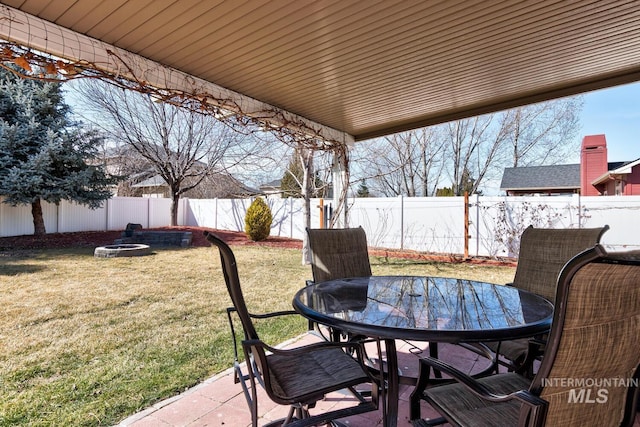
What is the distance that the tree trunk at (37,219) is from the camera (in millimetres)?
9812

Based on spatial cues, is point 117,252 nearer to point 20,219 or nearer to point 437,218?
point 20,219

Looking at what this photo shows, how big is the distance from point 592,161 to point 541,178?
6.65 feet

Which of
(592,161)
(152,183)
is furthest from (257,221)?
(592,161)

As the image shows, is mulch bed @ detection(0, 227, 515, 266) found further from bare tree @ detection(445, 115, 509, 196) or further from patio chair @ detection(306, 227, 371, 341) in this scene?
bare tree @ detection(445, 115, 509, 196)

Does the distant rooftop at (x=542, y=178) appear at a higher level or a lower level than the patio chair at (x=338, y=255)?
higher

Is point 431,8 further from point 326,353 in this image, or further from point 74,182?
point 74,182

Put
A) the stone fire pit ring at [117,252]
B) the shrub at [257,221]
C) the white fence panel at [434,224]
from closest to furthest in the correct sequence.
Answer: the stone fire pit ring at [117,252]
the white fence panel at [434,224]
the shrub at [257,221]

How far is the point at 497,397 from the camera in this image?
1.10 m

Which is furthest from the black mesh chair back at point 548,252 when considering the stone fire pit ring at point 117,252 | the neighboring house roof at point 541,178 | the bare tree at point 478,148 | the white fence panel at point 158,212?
the neighboring house roof at point 541,178

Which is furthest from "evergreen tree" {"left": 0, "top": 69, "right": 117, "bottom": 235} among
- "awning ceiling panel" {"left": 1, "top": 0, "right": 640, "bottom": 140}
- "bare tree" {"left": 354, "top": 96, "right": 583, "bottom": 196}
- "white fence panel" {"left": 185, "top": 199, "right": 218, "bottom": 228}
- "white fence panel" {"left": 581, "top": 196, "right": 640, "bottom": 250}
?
"white fence panel" {"left": 581, "top": 196, "right": 640, "bottom": 250}

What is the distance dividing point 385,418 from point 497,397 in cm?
68

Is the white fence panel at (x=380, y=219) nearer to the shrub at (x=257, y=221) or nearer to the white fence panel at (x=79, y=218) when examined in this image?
the shrub at (x=257, y=221)

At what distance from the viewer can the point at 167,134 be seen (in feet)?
39.0

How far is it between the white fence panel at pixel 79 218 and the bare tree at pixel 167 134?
2.31 meters
